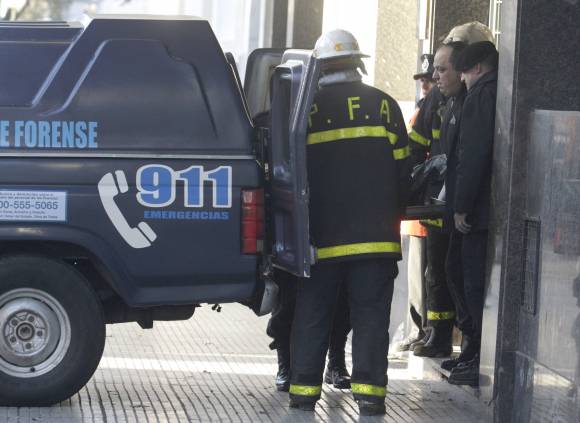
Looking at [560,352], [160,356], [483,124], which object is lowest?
[160,356]

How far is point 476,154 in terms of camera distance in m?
7.59

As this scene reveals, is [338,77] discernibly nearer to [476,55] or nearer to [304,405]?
[476,55]

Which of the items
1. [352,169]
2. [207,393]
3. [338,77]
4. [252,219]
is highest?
[338,77]

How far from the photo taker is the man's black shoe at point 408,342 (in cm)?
973

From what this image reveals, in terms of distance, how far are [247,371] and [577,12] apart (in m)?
3.24

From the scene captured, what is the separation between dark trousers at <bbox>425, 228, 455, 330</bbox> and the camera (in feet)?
29.6

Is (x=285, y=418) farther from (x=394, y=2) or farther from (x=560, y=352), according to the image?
(x=394, y=2)

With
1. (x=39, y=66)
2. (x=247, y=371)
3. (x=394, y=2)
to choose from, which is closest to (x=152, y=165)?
(x=39, y=66)

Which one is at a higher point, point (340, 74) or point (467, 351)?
point (340, 74)

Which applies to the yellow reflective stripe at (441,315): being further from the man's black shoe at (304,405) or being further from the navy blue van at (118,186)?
the navy blue van at (118,186)

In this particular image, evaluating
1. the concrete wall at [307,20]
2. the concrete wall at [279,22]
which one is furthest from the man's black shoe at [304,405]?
the concrete wall at [279,22]

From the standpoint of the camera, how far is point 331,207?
737 cm

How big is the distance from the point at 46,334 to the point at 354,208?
1766 millimetres

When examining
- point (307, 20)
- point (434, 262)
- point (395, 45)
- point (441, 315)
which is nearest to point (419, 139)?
point (434, 262)
